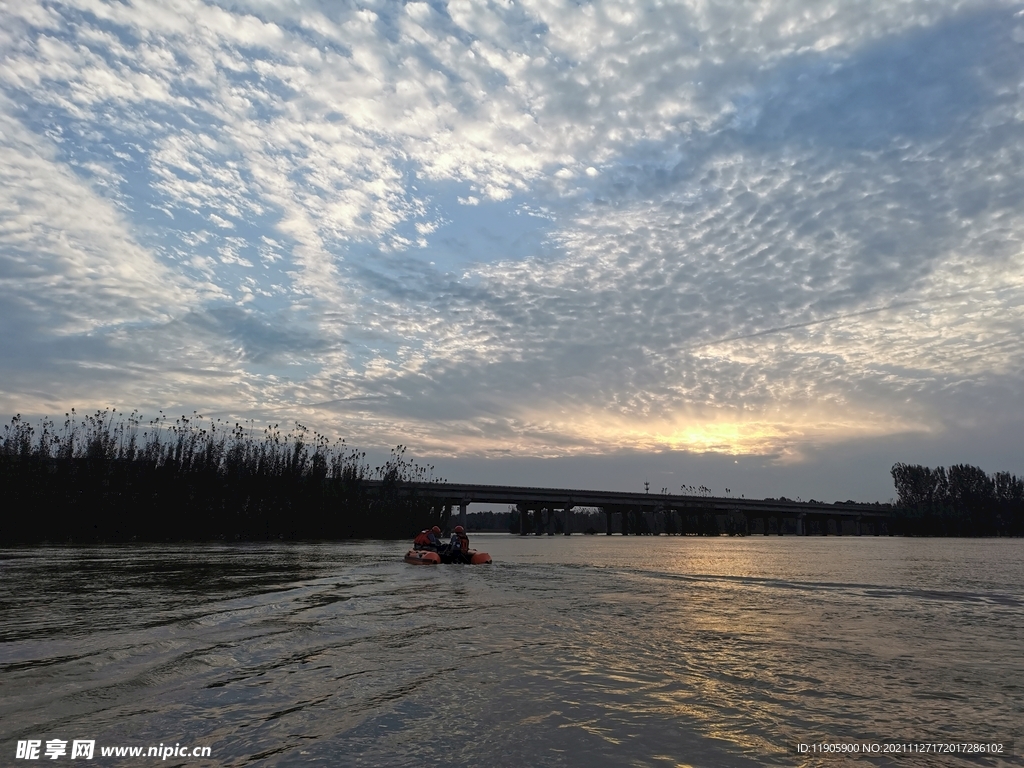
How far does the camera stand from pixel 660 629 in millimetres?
16312

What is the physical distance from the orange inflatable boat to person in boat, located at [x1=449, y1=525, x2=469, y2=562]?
0.66 ft

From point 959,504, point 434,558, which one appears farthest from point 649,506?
point 434,558

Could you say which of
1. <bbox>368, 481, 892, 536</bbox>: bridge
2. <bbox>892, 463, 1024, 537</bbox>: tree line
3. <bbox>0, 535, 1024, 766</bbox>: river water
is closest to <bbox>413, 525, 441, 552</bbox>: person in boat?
<bbox>0, 535, 1024, 766</bbox>: river water

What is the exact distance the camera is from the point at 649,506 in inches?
6063

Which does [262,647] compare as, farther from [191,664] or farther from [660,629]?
[660,629]

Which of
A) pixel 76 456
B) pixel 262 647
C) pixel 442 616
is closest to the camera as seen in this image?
pixel 262 647

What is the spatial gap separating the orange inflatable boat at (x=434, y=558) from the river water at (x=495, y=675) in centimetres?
1371

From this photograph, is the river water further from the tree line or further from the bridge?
the tree line

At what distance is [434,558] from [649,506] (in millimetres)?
124645

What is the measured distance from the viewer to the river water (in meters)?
7.57

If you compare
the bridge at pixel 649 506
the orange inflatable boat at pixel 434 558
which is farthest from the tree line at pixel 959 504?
the orange inflatable boat at pixel 434 558

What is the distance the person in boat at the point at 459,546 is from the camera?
37156 millimetres

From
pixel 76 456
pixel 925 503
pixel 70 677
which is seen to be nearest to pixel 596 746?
pixel 70 677

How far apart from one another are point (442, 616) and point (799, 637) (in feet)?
28.9
